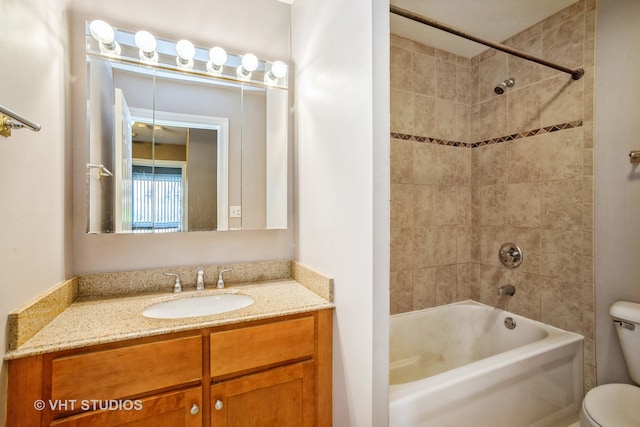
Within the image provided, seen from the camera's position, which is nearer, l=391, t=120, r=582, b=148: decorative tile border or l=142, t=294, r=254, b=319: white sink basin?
l=142, t=294, r=254, b=319: white sink basin

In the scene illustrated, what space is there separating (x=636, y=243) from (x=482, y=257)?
2.96ft

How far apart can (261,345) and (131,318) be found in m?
0.52

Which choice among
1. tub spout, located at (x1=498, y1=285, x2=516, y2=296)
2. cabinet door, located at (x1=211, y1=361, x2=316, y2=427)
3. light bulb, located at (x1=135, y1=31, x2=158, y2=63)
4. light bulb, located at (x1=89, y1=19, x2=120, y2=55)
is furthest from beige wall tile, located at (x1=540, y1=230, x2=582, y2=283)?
light bulb, located at (x1=89, y1=19, x2=120, y2=55)

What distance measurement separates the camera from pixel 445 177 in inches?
91.2

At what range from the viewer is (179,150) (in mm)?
1581

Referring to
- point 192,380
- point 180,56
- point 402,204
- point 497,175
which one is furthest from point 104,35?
point 497,175

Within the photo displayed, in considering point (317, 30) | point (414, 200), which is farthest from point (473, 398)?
point (317, 30)

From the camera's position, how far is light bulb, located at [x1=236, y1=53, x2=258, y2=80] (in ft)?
5.49

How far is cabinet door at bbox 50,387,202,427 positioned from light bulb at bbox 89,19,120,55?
59.4 inches

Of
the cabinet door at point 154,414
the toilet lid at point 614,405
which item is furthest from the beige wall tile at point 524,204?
the cabinet door at point 154,414

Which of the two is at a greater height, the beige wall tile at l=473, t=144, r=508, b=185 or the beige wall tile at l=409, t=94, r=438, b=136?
the beige wall tile at l=409, t=94, r=438, b=136

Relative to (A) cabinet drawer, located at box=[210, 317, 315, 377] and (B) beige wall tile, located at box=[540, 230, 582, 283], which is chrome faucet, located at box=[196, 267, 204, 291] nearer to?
(A) cabinet drawer, located at box=[210, 317, 315, 377]

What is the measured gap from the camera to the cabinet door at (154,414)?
0.99 meters

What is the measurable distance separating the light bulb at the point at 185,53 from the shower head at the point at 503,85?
207 centimetres
